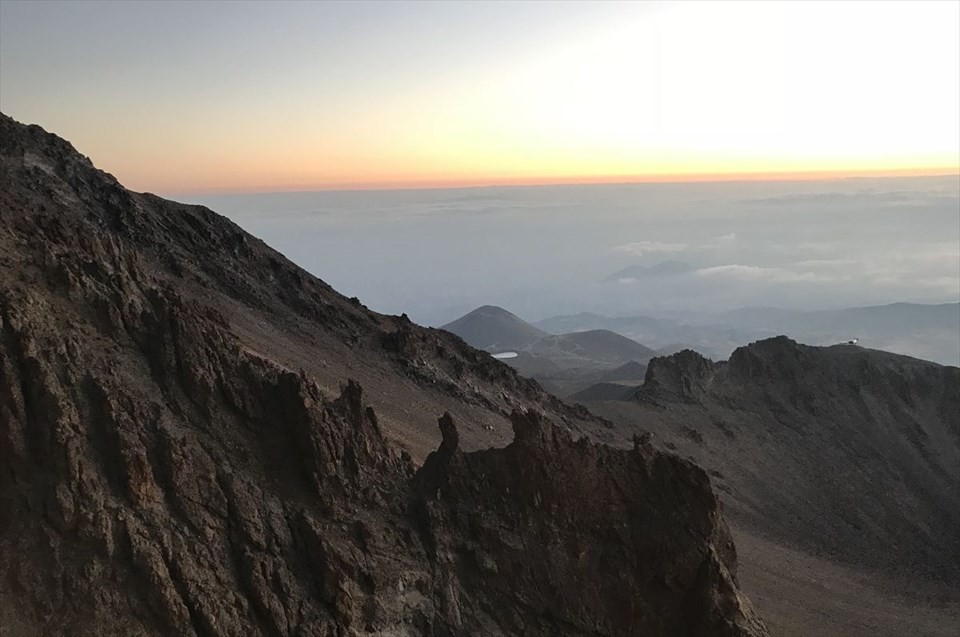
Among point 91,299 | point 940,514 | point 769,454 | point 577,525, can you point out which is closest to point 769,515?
point 769,454

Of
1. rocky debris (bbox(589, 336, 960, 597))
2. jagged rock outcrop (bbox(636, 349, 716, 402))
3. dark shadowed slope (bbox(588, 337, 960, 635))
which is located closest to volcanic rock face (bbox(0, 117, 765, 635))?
dark shadowed slope (bbox(588, 337, 960, 635))

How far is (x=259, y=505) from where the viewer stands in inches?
810

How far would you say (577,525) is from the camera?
25.0 meters

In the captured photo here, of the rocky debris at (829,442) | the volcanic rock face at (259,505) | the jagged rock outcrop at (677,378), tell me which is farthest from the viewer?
the jagged rock outcrop at (677,378)

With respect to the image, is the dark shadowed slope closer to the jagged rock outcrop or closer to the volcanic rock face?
the jagged rock outcrop

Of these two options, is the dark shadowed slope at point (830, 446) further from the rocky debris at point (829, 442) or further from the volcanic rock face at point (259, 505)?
the volcanic rock face at point (259, 505)

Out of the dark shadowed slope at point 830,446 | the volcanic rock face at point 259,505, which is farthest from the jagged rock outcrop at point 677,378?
the volcanic rock face at point 259,505

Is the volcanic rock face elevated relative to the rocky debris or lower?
elevated

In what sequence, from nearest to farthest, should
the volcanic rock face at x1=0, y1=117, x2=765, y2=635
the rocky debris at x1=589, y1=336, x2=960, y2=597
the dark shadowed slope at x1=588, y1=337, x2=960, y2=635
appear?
the volcanic rock face at x1=0, y1=117, x2=765, y2=635 → the dark shadowed slope at x1=588, y1=337, x2=960, y2=635 → the rocky debris at x1=589, y1=336, x2=960, y2=597

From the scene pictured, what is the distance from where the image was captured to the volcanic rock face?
1772 cm

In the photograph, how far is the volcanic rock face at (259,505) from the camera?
1772 cm

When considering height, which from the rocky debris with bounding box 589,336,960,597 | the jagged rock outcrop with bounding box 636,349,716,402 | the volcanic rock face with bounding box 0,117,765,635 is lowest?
the rocky debris with bounding box 589,336,960,597

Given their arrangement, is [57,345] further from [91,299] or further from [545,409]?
[545,409]

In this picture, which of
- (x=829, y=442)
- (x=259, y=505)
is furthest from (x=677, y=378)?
(x=259, y=505)
